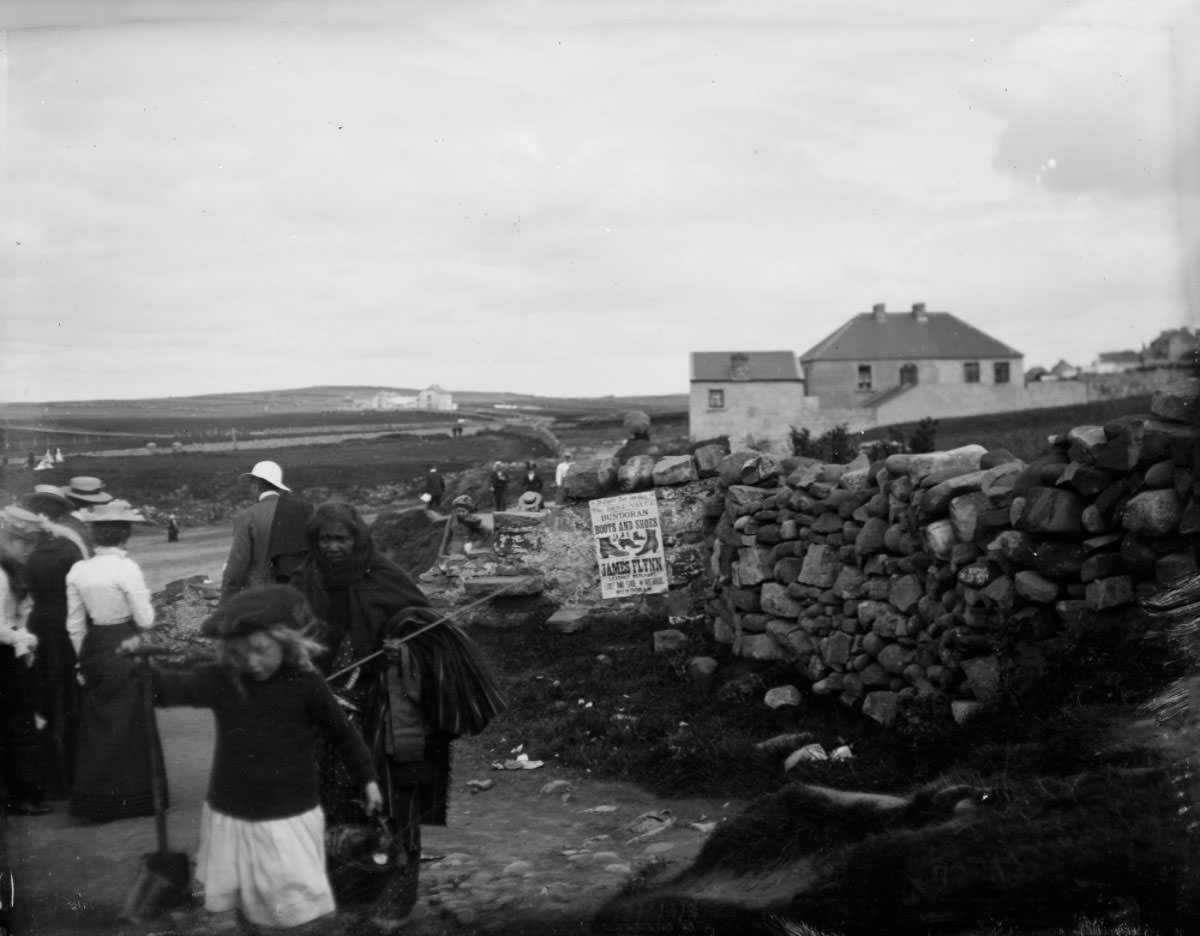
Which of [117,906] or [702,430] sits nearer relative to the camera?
[117,906]

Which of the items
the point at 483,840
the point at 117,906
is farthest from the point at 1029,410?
the point at 117,906

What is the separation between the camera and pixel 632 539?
7426 millimetres

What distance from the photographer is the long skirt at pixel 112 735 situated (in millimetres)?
3955

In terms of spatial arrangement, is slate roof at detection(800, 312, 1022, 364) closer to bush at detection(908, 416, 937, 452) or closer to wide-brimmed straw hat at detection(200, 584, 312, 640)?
bush at detection(908, 416, 937, 452)

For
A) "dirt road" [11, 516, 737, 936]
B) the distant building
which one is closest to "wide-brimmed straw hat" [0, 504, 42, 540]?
"dirt road" [11, 516, 737, 936]

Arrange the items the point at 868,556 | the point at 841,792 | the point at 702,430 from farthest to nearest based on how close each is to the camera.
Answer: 1. the point at 702,430
2. the point at 868,556
3. the point at 841,792

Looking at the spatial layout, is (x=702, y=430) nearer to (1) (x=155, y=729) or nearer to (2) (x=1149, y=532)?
(2) (x=1149, y=532)

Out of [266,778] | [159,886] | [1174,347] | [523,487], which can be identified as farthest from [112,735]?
[1174,347]

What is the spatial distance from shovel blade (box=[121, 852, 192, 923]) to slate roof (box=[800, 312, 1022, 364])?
356 cm

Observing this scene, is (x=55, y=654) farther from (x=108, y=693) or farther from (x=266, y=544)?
(x=266, y=544)

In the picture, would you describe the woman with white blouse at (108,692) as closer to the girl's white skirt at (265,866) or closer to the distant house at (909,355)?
the girl's white skirt at (265,866)

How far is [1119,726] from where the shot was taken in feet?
12.9

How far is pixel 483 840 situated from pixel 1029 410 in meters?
3.47

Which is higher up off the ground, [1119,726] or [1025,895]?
[1119,726]
